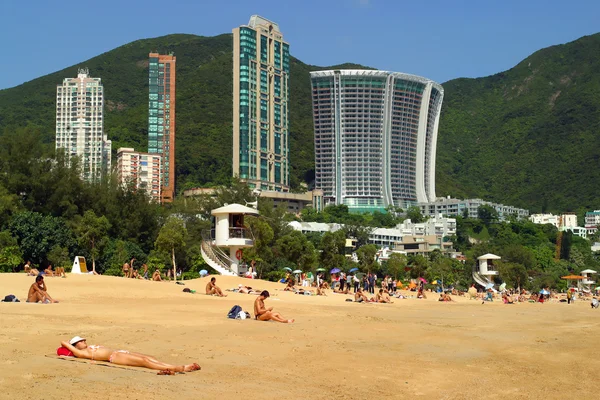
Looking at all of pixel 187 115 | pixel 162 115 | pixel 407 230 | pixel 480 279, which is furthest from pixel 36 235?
pixel 187 115

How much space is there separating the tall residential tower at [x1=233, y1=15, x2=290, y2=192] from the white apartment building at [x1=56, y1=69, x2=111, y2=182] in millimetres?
26695

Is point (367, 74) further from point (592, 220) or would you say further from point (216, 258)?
point (216, 258)

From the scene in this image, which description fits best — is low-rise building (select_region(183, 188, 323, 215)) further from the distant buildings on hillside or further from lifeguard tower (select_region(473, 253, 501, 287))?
lifeguard tower (select_region(473, 253, 501, 287))

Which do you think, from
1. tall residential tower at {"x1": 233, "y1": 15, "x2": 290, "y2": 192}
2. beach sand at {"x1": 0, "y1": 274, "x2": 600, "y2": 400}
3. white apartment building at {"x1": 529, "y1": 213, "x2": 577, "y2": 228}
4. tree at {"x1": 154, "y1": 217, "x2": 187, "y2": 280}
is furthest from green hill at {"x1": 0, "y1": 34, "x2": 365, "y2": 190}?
beach sand at {"x1": 0, "y1": 274, "x2": 600, "y2": 400}

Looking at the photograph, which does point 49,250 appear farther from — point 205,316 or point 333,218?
point 333,218

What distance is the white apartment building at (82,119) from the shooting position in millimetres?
148625

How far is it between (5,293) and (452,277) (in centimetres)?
5578

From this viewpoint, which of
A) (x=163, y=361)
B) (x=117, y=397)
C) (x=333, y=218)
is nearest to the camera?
(x=117, y=397)

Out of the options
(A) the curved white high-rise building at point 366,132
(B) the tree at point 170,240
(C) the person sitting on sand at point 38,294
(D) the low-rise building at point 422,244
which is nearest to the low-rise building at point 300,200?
(A) the curved white high-rise building at point 366,132

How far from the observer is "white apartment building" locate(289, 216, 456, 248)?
12962 cm

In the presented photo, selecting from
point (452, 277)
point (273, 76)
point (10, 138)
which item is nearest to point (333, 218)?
point (273, 76)

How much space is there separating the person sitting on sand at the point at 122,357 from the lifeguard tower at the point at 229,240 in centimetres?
2669

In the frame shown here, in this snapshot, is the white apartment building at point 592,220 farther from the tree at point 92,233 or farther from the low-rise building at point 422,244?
the tree at point 92,233

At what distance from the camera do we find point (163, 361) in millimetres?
10312
